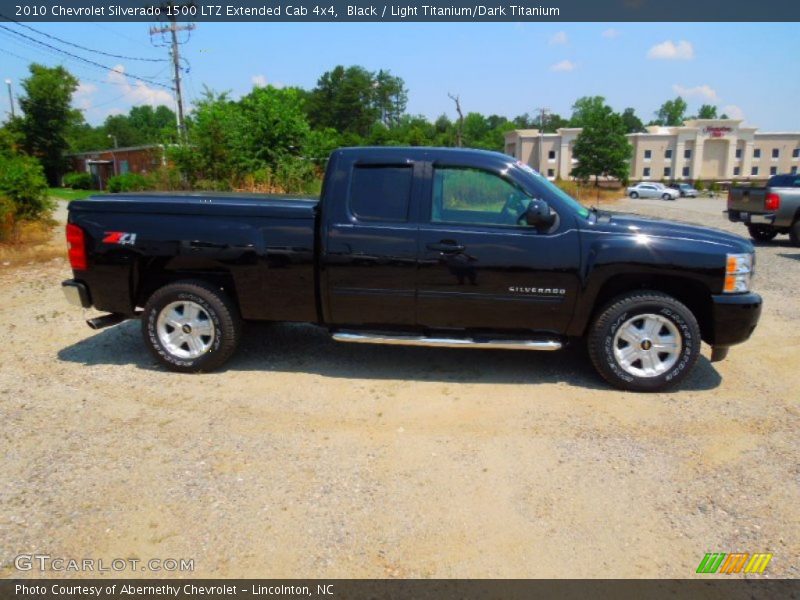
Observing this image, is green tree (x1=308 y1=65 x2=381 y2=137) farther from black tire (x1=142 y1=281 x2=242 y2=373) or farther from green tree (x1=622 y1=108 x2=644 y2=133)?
black tire (x1=142 y1=281 x2=242 y2=373)

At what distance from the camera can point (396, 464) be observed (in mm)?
3576

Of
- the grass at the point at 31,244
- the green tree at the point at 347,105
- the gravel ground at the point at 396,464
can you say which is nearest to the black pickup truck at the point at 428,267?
the gravel ground at the point at 396,464

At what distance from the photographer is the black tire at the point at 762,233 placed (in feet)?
45.1

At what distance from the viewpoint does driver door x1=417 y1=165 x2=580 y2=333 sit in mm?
4570

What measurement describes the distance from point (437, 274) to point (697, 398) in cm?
232

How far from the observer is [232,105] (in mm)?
19297

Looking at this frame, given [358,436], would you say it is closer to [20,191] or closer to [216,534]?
[216,534]

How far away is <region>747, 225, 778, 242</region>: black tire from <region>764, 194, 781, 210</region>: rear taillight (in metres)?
1.11

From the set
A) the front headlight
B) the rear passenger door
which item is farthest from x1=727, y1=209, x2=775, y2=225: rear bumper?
the rear passenger door

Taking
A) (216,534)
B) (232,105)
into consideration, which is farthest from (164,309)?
(232,105)

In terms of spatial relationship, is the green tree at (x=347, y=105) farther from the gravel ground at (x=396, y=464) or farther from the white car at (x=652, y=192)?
the gravel ground at (x=396, y=464)

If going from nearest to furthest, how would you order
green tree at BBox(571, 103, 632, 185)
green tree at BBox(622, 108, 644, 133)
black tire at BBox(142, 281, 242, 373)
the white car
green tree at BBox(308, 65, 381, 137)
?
black tire at BBox(142, 281, 242, 373)
the white car
green tree at BBox(571, 103, 632, 185)
green tree at BBox(308, 65, 381, 137)
green tree at BBox(622, 108, 644, 133)

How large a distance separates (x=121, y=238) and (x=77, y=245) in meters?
0.43

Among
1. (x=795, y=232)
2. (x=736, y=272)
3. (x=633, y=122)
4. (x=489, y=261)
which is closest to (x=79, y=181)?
(x=795, y=232)
